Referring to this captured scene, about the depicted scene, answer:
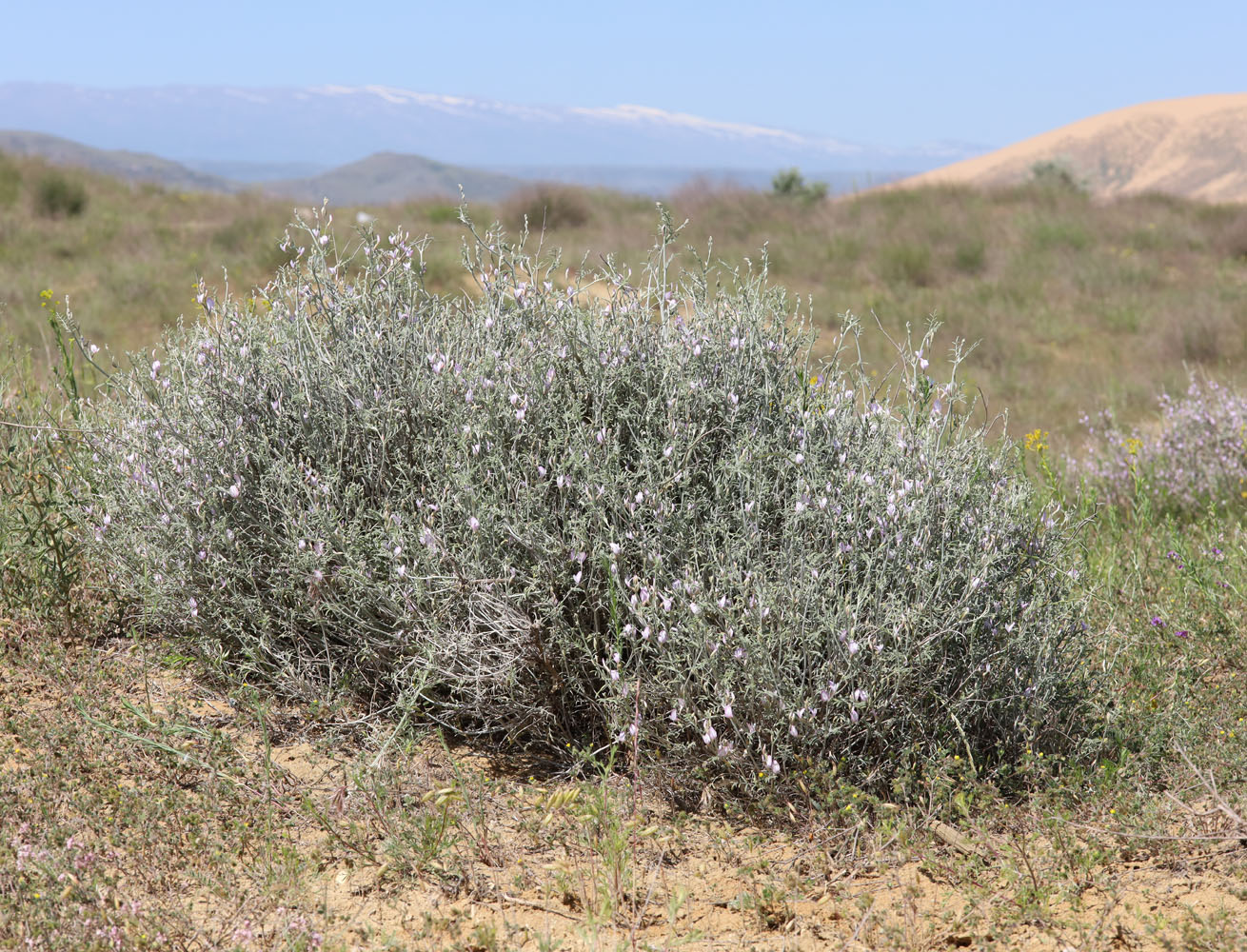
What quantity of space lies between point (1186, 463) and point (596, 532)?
4.28 metres

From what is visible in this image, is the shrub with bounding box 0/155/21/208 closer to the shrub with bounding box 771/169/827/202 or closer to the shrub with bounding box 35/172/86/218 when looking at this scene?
the shrub with bounding box 35/172/86/218

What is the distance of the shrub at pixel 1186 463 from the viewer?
17.0ft

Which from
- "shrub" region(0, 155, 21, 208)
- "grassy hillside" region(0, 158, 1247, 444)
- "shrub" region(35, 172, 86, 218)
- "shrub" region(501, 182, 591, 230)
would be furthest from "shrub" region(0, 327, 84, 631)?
"shrub" region(0, 155, 21, 208)

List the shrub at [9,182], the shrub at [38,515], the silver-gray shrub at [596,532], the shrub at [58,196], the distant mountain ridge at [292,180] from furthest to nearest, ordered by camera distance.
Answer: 1. the distant mountain ridge at [292,180]
2. the shrub at [58,196]
3. the shrub at [9,182]
4. the shrub at [38,515]
5. the silver-gray shrub at [596,532]

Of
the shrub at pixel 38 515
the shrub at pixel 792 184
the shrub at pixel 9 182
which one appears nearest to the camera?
the shrub at pixel 38 515

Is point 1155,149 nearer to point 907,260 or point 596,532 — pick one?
point 907,260

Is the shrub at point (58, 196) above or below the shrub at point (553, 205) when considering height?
below

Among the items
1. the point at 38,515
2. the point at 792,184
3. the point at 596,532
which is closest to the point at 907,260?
the point at 596,532

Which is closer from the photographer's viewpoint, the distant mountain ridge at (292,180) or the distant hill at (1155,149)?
the distant hill at (1155,149)

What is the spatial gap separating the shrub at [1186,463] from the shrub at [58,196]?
54.8 ft

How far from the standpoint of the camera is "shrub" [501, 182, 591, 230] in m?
17.5

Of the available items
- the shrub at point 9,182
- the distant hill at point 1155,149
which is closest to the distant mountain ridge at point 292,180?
the distant hill at point 1155,149

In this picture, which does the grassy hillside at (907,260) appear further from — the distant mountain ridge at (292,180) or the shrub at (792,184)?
the distant mountain ridge at (292,180)

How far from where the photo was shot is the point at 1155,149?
236ft
